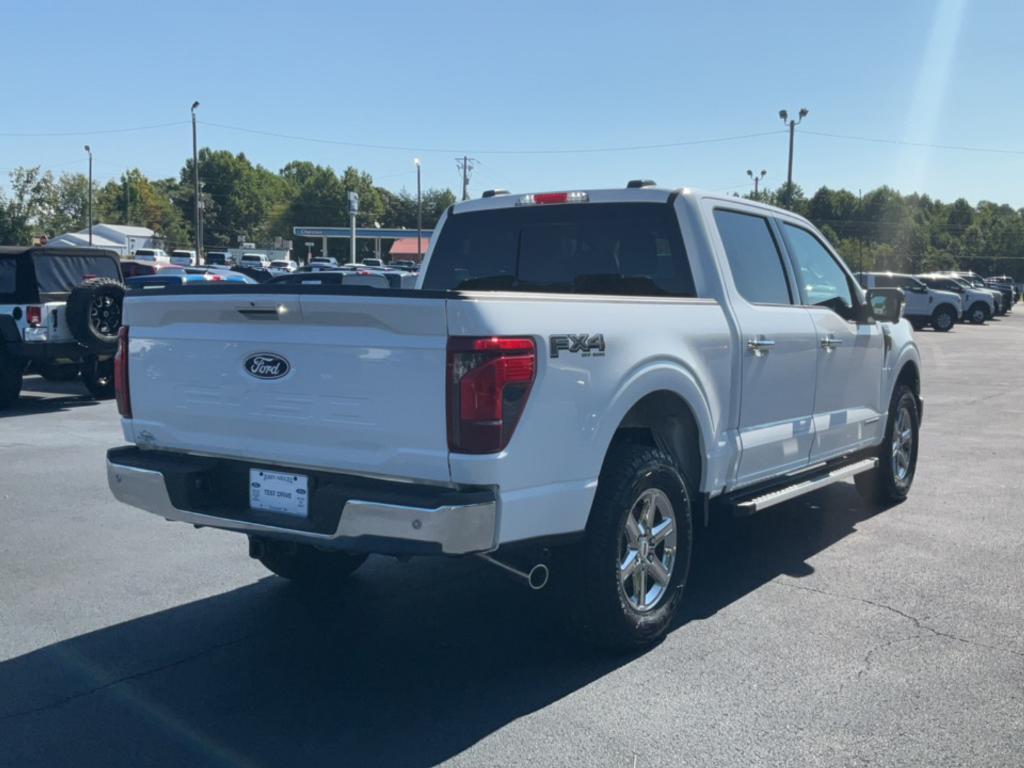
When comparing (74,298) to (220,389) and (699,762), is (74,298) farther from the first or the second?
(699,762)

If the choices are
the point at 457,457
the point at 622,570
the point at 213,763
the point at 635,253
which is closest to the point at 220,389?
the point at 457,457

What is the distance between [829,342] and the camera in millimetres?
6316

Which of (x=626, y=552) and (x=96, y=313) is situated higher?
(x=96, y=313)

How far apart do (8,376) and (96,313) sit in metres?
1.34

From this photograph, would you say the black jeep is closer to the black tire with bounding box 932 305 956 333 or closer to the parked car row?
the parked car row

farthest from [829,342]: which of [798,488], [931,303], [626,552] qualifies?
[931,303]

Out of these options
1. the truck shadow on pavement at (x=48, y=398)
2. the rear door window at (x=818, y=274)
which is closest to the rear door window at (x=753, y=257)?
the rear door window at (x=818, y=274)

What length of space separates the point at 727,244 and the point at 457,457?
8.49 feet

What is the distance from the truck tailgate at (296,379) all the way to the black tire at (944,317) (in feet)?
115

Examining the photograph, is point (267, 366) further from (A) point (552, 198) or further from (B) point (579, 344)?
(A) point (552, 198)

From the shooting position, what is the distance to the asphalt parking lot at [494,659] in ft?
12.1

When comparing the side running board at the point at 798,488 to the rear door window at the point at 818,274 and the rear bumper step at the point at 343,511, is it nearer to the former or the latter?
the rear door window at the point at 818,274

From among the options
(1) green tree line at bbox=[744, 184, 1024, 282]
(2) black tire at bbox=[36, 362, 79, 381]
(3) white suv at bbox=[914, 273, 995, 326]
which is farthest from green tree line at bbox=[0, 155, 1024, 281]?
(2) black tire at bbox=[36, 362, 79, 381]

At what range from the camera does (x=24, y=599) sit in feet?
→ 17.5
